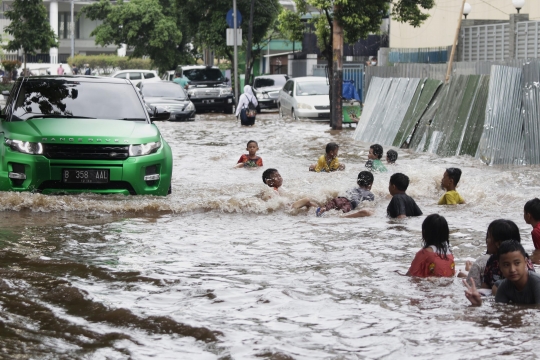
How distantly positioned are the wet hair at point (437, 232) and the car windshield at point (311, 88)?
24.6 m

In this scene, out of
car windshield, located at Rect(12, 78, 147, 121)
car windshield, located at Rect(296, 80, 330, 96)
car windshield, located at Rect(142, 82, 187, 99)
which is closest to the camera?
car windshield, located at Rect(12, 78, 147, 121)

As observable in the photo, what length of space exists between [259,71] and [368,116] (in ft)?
141

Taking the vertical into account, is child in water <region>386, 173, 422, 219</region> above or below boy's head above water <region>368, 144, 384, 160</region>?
below

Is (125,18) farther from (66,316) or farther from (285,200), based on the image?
(66,316)

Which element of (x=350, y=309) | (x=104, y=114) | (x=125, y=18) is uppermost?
(x=125, y=18)

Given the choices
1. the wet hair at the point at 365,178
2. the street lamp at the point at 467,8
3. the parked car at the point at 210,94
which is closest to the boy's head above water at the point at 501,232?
the wet hair at the point at 365,178

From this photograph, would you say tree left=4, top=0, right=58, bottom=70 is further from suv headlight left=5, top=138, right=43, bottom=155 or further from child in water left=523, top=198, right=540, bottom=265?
child in water left=523, top=198, right=540, bottom=265

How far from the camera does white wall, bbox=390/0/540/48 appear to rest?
31.9m

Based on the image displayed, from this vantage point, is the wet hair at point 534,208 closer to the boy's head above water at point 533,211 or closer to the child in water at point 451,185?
the boy's head above water at point 533,211

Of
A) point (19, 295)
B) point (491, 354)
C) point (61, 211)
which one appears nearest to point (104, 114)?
point (61, 211)

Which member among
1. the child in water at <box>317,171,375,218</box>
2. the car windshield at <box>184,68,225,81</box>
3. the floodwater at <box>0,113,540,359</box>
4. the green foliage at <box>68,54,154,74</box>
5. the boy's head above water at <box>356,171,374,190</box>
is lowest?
the floodwater at <box>0,113,540,359</box>

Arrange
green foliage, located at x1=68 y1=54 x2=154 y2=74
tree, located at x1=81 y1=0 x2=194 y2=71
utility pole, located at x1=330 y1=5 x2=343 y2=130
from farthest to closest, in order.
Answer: green foliage, located at x1=68 y1=54 x2=154 y2=74 < tree, located at x1=81 y1=0 x2=194 y2=71 < utility pole, located at x1=330 y1=5 x2=343 y2=130

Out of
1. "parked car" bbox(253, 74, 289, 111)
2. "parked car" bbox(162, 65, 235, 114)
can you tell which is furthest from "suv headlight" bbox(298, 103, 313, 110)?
"parked car" bbox(253, 74, 289, 111)

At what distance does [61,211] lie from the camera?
11266 millimetres
